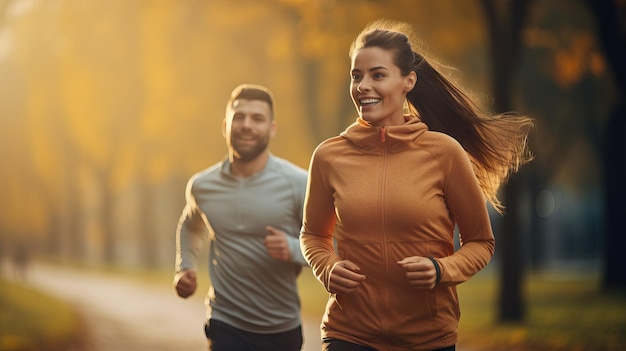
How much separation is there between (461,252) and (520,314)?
1087 cm

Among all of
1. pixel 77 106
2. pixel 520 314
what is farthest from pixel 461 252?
pixel 77 106

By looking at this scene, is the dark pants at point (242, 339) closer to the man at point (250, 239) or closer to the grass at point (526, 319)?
the man at point (250, 239)

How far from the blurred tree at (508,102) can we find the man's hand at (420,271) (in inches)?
425

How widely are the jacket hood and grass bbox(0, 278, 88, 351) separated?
9059mm

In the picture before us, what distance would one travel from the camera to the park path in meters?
14.5

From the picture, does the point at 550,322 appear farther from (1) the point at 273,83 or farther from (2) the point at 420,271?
(1) the point at 273,83

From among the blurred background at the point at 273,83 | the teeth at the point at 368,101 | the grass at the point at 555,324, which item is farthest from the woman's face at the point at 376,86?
the blurred background at the point at 273,83

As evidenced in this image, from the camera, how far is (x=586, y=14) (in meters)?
24.4

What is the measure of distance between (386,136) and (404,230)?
16.1 inches

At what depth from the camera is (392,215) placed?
187 inches

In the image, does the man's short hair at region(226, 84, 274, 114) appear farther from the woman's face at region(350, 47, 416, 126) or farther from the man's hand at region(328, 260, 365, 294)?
the man's hand at region(328, 260, 365, 294)

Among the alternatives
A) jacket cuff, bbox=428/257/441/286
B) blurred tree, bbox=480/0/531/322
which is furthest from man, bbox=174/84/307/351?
blurred tree, bbox=480/0/531/322

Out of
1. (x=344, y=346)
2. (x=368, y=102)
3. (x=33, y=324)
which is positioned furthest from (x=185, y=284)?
(x=33, y=324)

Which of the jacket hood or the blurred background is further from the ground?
the jacket hood
